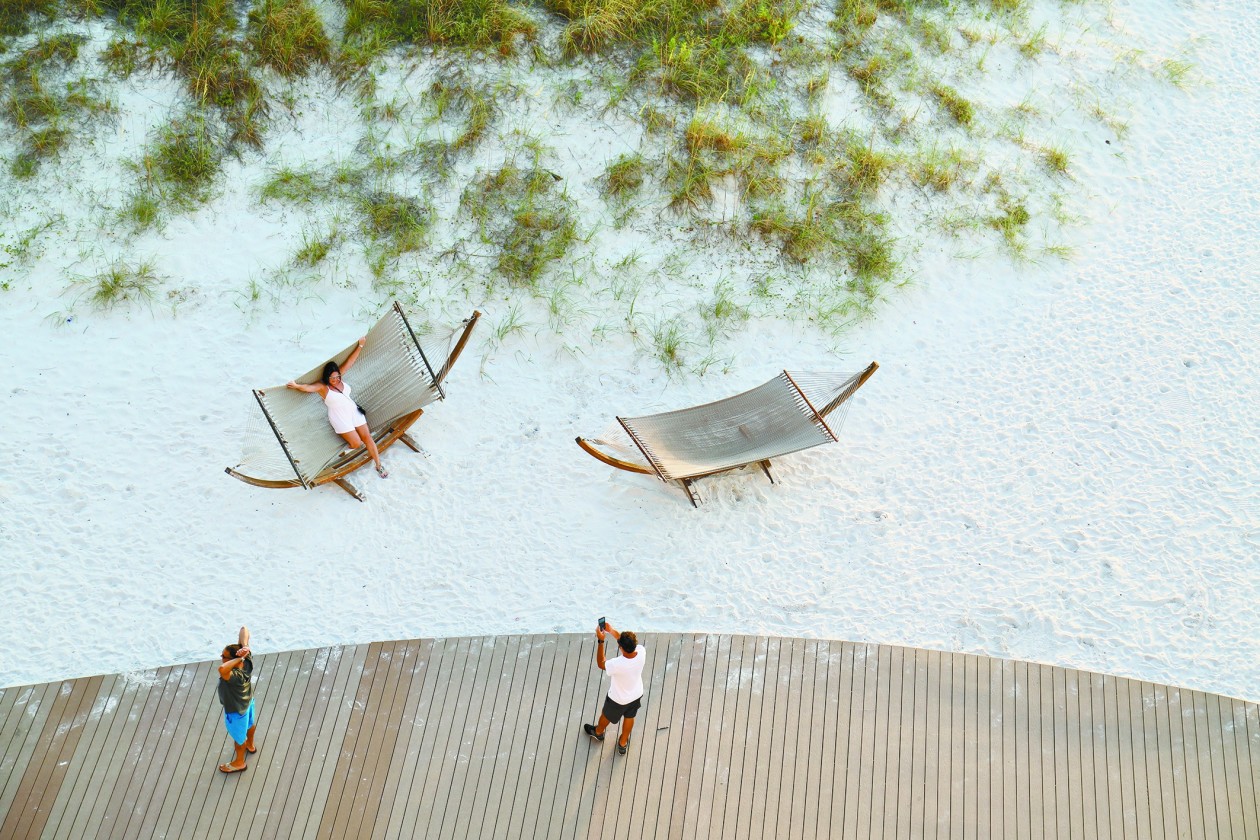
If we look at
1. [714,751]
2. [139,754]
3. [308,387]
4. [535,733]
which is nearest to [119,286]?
[308,387]

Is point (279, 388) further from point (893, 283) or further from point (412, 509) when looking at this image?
point (893, 283)

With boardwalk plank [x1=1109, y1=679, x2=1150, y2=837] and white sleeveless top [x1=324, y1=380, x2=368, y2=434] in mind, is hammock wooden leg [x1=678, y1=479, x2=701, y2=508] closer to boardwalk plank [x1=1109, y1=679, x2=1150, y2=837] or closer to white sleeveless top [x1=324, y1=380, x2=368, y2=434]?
white sleeveless top [x1=324, y1=380, x2=368, y2=434]

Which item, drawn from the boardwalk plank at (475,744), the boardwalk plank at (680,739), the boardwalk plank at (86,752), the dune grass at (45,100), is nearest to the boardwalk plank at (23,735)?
the boardwalk plank at (86,752)

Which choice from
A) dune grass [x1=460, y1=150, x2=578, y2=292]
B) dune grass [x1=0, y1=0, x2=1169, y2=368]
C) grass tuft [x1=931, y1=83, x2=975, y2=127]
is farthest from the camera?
grass tuft [x1=931, y1=83, x2=975, y2=127]

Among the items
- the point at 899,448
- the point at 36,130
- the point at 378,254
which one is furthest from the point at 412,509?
the point at 36,130

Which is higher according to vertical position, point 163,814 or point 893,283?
point 893,283

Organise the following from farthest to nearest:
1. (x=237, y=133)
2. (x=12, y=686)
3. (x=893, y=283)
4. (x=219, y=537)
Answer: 1. (x=237, y=133)
2. (x=893, y=283)
3. (x=219, y=537)
4. (x=12, y=686)

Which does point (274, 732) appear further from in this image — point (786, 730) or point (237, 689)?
point (786, 730)

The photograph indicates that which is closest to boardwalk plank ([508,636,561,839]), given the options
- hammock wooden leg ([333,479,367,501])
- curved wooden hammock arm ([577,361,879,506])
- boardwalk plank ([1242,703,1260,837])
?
curved wooden hammock arm ([577,361,879,506])
